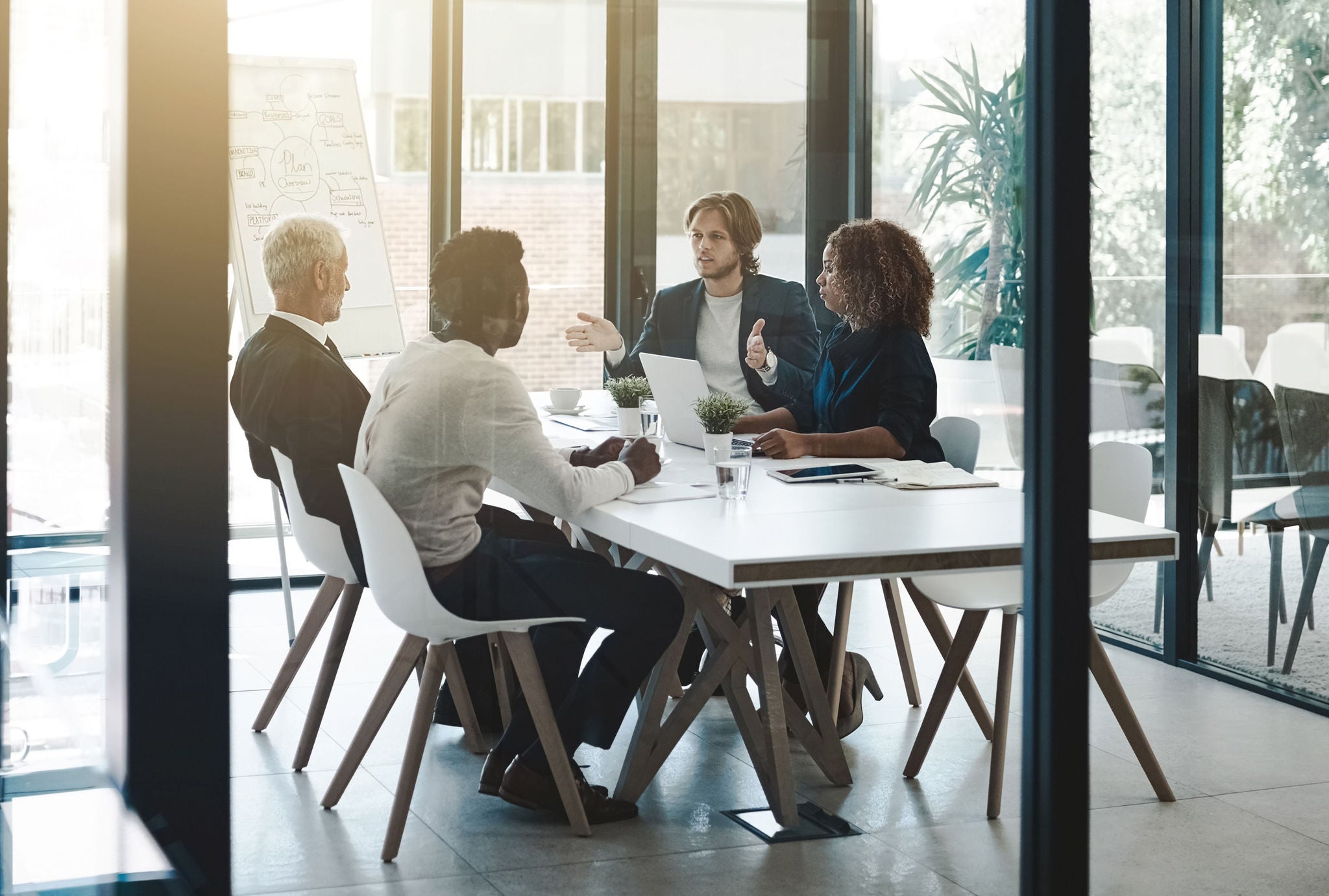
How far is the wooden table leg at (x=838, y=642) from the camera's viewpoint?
395cm

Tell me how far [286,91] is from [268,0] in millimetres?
145

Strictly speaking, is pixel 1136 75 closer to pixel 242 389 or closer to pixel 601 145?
pixel 601 145

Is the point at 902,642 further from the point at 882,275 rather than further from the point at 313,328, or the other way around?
the point at 313,328

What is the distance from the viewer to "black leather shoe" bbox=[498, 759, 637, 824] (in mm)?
3250

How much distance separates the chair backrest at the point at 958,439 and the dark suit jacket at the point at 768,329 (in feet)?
1.34

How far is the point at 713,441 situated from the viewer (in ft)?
11.3

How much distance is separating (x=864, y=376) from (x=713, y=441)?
59cm

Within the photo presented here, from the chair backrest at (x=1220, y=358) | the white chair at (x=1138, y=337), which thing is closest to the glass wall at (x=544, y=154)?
the white chair at (x=1138, y=337)

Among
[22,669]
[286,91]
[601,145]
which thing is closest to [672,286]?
[601,145]

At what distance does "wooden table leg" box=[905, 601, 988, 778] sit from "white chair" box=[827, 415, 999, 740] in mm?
40

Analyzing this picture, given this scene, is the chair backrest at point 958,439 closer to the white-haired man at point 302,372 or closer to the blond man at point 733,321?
the blond man at point 733,321

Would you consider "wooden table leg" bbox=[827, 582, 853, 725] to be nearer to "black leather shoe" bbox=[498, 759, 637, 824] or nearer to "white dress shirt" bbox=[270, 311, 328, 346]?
"black leather shoe" bbox=[498, 759, 637, 824]

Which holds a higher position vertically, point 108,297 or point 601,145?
point 601,145

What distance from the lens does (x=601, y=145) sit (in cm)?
271
